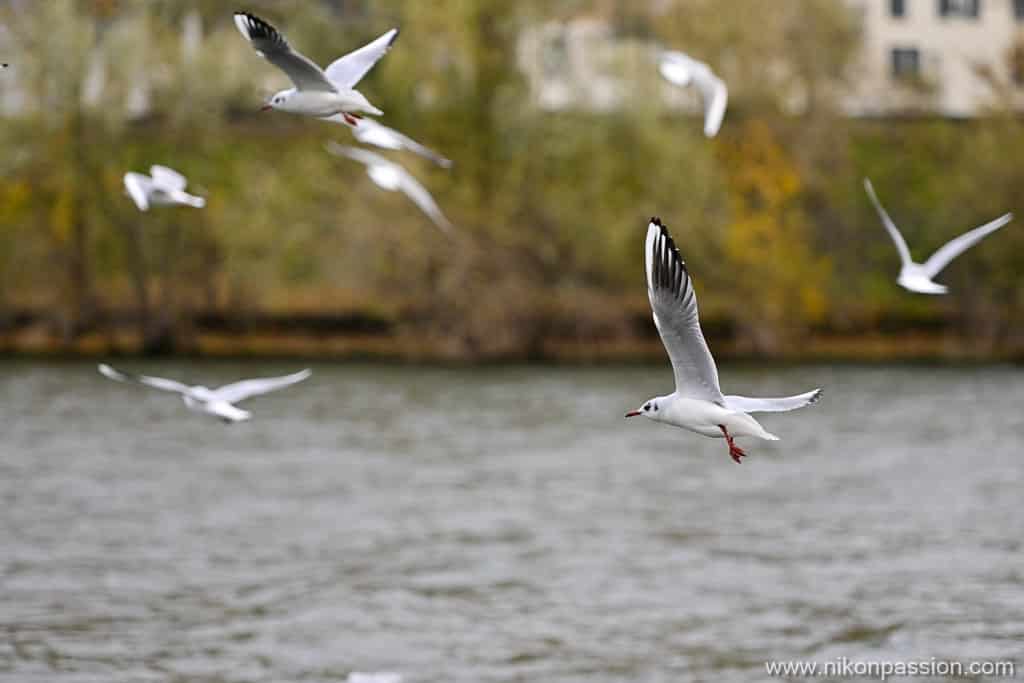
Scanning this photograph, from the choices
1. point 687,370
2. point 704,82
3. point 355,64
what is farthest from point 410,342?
point 687,370

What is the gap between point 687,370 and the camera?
1252 cm

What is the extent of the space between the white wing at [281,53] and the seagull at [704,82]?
11.7 ft

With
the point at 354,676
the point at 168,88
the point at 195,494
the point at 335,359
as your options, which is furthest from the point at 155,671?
the point at 168,88

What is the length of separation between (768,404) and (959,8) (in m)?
69.2

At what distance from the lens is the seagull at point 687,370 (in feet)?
39.5

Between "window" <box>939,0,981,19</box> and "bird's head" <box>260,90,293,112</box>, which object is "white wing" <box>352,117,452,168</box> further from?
"window" <box>939,0,981,19</box>

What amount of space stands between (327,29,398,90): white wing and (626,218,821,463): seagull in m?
3.48

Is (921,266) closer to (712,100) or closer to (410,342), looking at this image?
(712,100)

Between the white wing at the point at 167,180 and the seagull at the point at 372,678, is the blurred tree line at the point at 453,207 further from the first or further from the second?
the white wing at the point at 167,180

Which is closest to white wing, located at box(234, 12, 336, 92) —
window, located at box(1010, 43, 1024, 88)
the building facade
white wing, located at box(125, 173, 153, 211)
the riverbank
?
white wing, located at box(125, 173, 153, 211)

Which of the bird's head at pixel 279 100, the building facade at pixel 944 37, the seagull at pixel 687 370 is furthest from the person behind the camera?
the building facade at pixel 944 37

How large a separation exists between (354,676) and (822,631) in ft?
18.9

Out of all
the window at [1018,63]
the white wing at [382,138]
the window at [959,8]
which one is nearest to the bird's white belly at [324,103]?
the white wing at [382,138]

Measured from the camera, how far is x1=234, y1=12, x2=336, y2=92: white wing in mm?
13812
